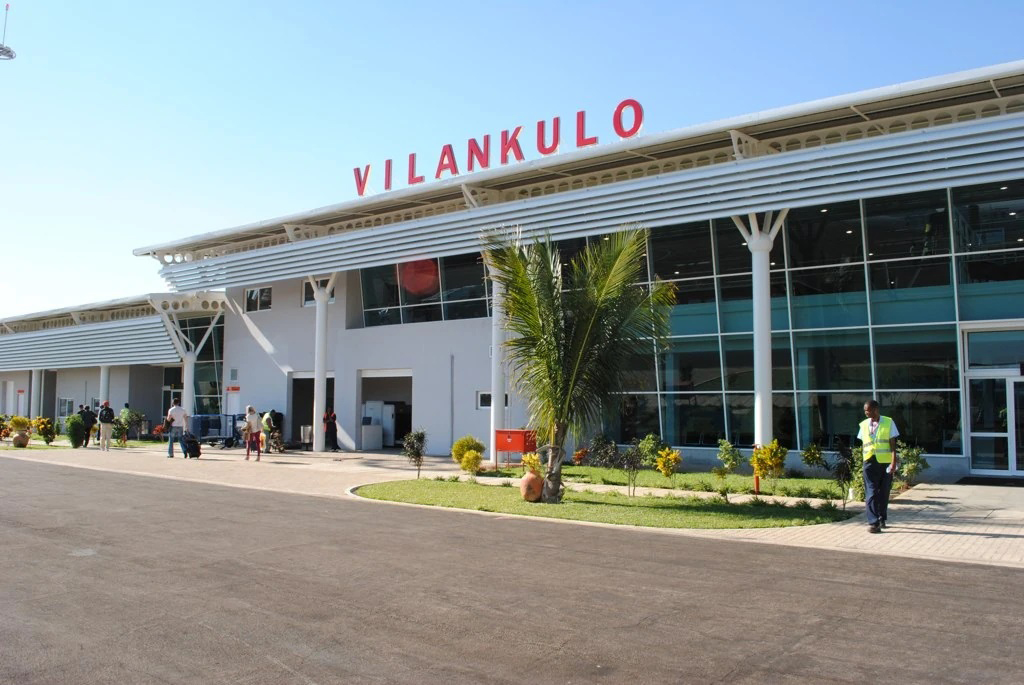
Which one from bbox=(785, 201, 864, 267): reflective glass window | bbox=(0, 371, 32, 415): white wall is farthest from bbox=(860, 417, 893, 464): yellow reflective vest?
bbox=(0, 371, 32, 415): white wall

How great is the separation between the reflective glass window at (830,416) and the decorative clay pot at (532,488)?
31.8 ft

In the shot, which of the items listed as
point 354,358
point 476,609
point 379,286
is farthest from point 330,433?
point 476,609

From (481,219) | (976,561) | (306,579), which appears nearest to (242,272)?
(481,219)

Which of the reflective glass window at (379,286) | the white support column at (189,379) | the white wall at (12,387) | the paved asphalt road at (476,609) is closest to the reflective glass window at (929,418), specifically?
the paved asphalt road at (476,609)

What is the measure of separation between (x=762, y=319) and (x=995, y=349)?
5685 millimetres

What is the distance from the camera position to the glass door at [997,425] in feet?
65.0

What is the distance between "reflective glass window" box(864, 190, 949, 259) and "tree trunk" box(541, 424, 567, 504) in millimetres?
10950

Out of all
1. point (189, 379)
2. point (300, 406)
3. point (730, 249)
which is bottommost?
point (300, 406)

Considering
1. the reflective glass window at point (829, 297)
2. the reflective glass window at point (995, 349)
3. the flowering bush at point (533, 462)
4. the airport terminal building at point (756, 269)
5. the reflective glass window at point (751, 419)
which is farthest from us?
the reflective glass window at point (751, 419)

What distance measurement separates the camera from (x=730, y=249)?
23797 mm

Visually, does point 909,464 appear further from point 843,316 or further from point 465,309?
point 465,309

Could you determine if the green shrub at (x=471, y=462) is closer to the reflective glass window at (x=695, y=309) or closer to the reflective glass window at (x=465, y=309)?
the reflective glass window at (x=695, y=309)

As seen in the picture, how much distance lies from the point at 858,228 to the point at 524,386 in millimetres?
10980

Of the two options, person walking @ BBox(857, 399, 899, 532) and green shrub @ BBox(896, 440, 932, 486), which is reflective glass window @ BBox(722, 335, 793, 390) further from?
person walking @ BBox(857, 399, 899, 532)
